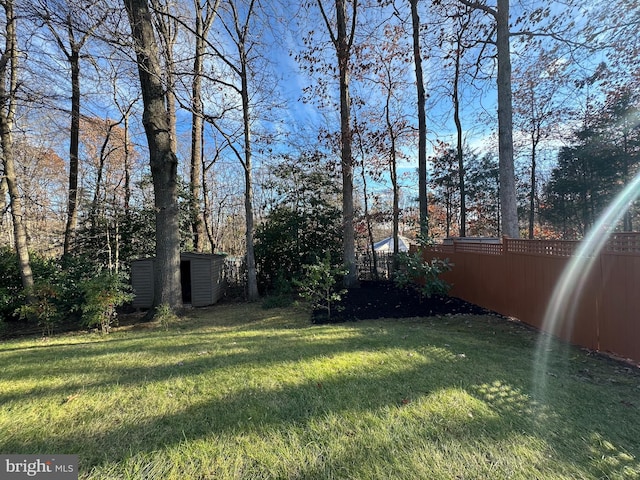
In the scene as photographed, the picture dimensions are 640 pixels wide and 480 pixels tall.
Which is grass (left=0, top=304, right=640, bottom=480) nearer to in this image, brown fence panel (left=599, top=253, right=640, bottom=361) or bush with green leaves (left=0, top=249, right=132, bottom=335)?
brown fence panel (left=599, top=253, right=640, bottom=361)

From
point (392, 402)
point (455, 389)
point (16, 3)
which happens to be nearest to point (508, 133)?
Answer: point (455, 389)

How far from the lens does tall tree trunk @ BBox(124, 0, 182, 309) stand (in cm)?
586

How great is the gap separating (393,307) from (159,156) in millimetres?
6078

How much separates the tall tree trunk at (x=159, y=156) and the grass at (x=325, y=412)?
308cm

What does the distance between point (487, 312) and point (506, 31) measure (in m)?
5.90

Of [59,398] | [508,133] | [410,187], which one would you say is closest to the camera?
[59,398]

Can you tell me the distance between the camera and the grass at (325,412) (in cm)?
152

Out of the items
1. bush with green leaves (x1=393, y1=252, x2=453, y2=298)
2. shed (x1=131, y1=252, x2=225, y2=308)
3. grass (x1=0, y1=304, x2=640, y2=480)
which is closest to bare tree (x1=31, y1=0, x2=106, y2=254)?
shed (x1=131, y1=252, x2=225, y2=308)

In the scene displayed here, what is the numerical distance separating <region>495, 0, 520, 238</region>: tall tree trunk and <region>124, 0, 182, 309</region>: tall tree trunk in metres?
7.19

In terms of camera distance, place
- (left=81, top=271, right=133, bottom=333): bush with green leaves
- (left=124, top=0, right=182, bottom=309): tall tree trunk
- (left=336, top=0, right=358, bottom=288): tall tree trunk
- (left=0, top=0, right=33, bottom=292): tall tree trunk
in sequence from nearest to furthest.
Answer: (left=81, top=271, right=133, bottom=333): bush with green leaves → (left=124, top=0, right=182, bottom=309): tall tree trunk → (left=0, top=0, right=33, bottom=292): tall tree trunk → (left=336, top=0, right=358, bottom=288): tall tree trunk

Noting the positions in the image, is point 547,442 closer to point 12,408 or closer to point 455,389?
point 455,389

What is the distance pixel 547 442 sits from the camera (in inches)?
67.6

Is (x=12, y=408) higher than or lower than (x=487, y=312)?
higher

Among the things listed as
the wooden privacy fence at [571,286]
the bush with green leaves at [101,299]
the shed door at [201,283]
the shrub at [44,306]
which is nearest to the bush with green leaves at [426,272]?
the wooden privacy fence at [571,286]
